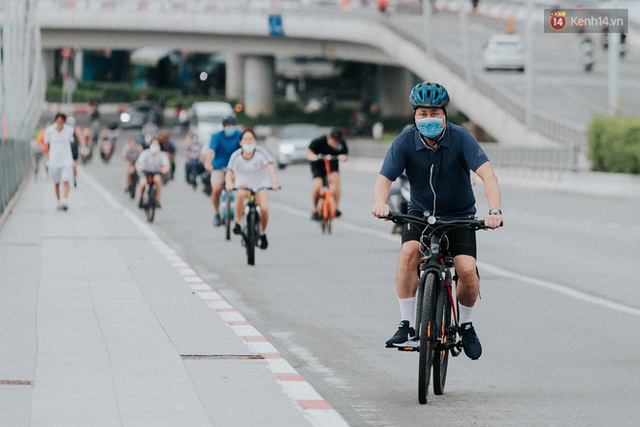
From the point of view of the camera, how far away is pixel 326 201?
78.1 feet

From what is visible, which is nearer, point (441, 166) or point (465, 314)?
point (441, 166)

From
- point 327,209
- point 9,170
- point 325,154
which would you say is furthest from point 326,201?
point 9,170

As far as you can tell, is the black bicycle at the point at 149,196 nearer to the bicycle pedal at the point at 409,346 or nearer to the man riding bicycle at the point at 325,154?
the man riding bicycle at the point at 325,154

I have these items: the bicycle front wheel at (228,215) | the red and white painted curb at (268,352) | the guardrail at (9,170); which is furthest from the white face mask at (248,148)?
the guardrail at (9,170)

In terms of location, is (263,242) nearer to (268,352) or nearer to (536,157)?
(268,352)

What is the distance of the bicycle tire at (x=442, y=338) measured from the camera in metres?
8.84

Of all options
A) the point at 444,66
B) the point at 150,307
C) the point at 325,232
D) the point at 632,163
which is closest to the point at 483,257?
the point at 325,232

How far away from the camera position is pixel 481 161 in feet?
29.8

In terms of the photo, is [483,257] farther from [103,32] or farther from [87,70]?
[87,70]

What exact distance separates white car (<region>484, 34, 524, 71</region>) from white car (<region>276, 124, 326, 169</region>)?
10.5 m

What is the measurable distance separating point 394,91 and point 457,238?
92245mm

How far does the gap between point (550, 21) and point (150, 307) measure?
40.0 m

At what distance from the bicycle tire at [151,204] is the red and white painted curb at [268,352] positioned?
7371 mm

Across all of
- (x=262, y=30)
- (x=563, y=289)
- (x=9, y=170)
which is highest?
(x=262, y=30)
